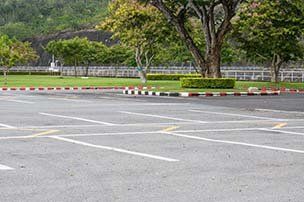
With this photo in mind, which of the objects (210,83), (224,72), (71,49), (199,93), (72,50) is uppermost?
(71,49)

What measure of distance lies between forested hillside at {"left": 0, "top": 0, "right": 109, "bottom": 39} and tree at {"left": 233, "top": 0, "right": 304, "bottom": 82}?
326 feet

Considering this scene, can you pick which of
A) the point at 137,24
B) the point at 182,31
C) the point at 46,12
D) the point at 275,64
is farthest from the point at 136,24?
the point at 46,12

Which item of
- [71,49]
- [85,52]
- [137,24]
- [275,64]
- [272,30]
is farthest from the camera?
[85,52]

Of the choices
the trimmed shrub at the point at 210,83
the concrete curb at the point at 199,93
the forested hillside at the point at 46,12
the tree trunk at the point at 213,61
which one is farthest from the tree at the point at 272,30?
the forested hillside at the point at 46,12

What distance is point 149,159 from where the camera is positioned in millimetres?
8859

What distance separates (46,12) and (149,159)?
485 feet

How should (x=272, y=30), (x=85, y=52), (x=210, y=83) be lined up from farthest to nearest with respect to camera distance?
(x=85, y=52) → (x=272, y=30) → (x=210, y=83)

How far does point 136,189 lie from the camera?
6.77 meters

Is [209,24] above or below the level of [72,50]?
above

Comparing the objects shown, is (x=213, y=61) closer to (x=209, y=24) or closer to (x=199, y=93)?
(x=209, y=24)

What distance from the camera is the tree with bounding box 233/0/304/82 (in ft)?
120

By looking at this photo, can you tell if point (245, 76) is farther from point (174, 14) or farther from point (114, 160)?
point (114, 160)

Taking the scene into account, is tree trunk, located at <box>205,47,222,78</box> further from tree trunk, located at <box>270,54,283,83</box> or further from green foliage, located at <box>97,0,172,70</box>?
tree trunk, located at <box>270,54,283,83</box>

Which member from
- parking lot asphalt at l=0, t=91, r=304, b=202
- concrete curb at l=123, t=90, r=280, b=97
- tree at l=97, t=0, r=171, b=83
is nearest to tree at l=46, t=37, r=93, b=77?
tree at l=97, t=0, r=171, b=83
